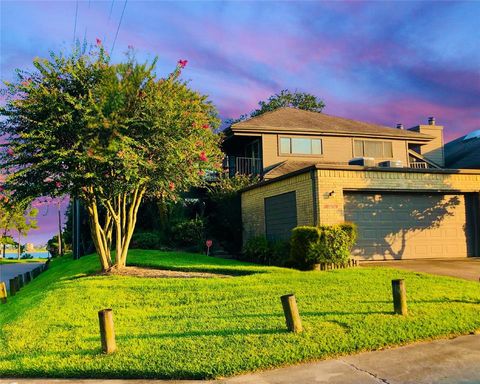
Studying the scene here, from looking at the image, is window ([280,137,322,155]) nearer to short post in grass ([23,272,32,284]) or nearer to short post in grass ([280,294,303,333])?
short post in grass ([23,272,32,284])

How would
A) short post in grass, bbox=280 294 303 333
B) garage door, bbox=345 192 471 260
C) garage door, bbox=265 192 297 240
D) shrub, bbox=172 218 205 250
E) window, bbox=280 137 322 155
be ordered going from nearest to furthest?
1. short post in grass, bbox=280 294 303 333
2. garage door, bbox=345 192 471 260
3. garage door, bbox=265 192 297 240
4. shrub, bbox=172 218 205 250
5. window, bbox=280 137 322 155

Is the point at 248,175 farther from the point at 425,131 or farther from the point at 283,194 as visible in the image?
the point at 425,131

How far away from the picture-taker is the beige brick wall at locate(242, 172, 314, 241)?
16.0 meters

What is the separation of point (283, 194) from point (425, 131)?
1953cm

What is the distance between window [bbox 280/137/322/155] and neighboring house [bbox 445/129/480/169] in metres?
11.1

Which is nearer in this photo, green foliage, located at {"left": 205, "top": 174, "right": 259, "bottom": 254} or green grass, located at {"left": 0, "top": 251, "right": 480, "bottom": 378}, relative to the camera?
green grass, located at {"left": 0, "top": 251, "right": 480, "bottom": 378}

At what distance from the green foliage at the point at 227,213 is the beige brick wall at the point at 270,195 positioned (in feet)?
1.67

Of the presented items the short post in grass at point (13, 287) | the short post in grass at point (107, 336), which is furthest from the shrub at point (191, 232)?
the short post in grass at point (107, 336)

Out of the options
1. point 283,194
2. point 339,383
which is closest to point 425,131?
point 283,194

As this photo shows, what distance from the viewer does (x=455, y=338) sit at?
6.93 meters

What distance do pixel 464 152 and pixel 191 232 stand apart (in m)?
22.4

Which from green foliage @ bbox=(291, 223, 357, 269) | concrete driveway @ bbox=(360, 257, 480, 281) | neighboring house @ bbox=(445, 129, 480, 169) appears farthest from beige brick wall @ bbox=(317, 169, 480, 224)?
neighboring house @ bbox=(445, 129, 480, 169)

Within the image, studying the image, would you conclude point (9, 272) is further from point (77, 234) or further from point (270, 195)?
point (270, 195)

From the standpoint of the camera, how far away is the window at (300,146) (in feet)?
83.2
